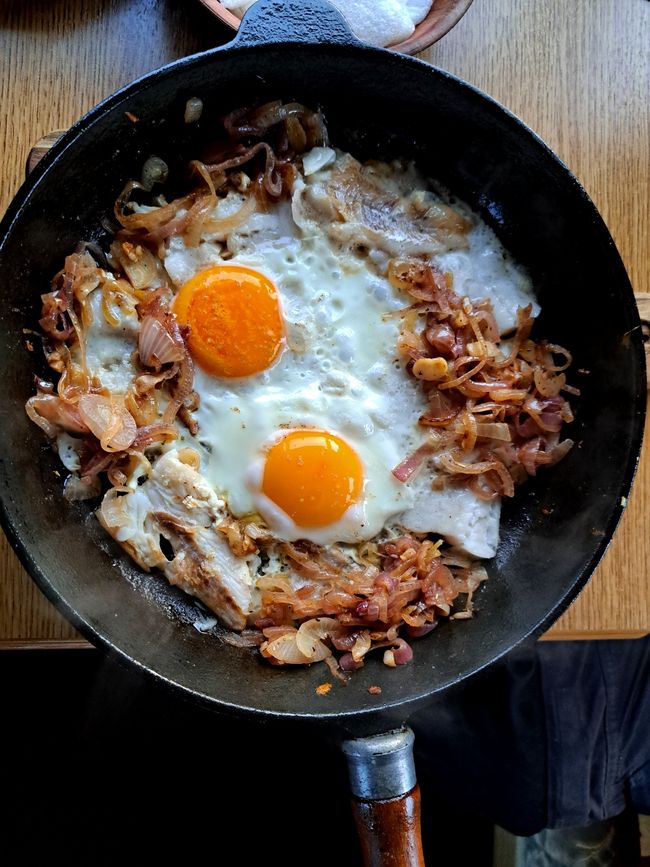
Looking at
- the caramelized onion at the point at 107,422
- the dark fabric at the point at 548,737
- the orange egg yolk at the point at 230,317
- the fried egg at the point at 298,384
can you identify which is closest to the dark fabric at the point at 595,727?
the dark fabric at the point at 548,737

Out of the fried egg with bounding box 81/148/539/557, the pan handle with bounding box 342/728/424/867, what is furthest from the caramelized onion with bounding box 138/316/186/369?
the pan handle with bounding box 342/728/424/867

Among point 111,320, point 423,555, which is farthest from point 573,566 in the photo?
point 111,320

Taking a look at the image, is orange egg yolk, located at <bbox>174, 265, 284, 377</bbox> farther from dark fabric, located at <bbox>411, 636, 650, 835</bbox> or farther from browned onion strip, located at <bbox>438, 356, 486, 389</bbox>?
dark fabric, located at <bbox>411, 636, 650, 835</bbox>

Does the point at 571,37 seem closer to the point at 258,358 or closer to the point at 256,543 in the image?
the point at 258,358

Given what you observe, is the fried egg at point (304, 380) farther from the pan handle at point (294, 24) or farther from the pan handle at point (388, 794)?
the pan handle at point (388, 794)

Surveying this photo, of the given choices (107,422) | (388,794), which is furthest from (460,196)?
(388,794)
